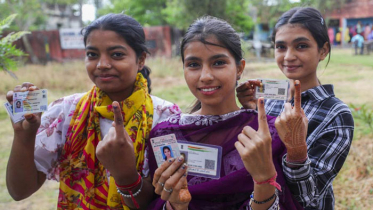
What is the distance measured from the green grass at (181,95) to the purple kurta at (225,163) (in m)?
1.19

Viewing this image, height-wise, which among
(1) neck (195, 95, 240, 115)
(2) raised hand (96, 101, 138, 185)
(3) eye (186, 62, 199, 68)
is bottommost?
(2) raised hand (96, 101, 138, 185)

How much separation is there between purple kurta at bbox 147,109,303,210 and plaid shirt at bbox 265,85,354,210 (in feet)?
0.26

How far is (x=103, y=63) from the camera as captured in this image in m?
1.81

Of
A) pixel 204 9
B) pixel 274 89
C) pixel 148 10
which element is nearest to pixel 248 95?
pixel 274 89

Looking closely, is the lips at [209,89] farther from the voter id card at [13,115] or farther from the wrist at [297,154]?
the voter id card at [13,115]

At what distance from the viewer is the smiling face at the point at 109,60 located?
1836 millimetres

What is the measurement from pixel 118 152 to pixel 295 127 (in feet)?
2.62

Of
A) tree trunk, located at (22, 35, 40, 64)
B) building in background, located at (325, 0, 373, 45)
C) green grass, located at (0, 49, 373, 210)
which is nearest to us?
green grass, located at (0, 49, 373, 210)

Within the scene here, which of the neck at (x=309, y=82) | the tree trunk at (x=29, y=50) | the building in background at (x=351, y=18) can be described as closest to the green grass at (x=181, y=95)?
the neck at (x=309, y=82)

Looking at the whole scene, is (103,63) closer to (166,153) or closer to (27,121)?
(27,121)

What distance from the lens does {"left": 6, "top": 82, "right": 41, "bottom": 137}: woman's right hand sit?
166 centimetres

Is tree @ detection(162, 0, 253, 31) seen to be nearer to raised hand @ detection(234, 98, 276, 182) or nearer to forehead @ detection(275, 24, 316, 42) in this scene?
forehead @ detection(275, 24, 316, 42)

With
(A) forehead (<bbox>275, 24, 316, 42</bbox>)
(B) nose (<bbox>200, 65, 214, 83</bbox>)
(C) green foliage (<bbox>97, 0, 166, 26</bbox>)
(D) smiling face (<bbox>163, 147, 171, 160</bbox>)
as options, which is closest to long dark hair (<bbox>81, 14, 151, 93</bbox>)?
(B) nose (<bbox>200, 65, 214, 83</bbox>)

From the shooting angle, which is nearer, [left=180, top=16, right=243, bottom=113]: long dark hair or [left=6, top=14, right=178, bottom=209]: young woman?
[left=180, top=16, right=243, bottom=113]: long dark hair
